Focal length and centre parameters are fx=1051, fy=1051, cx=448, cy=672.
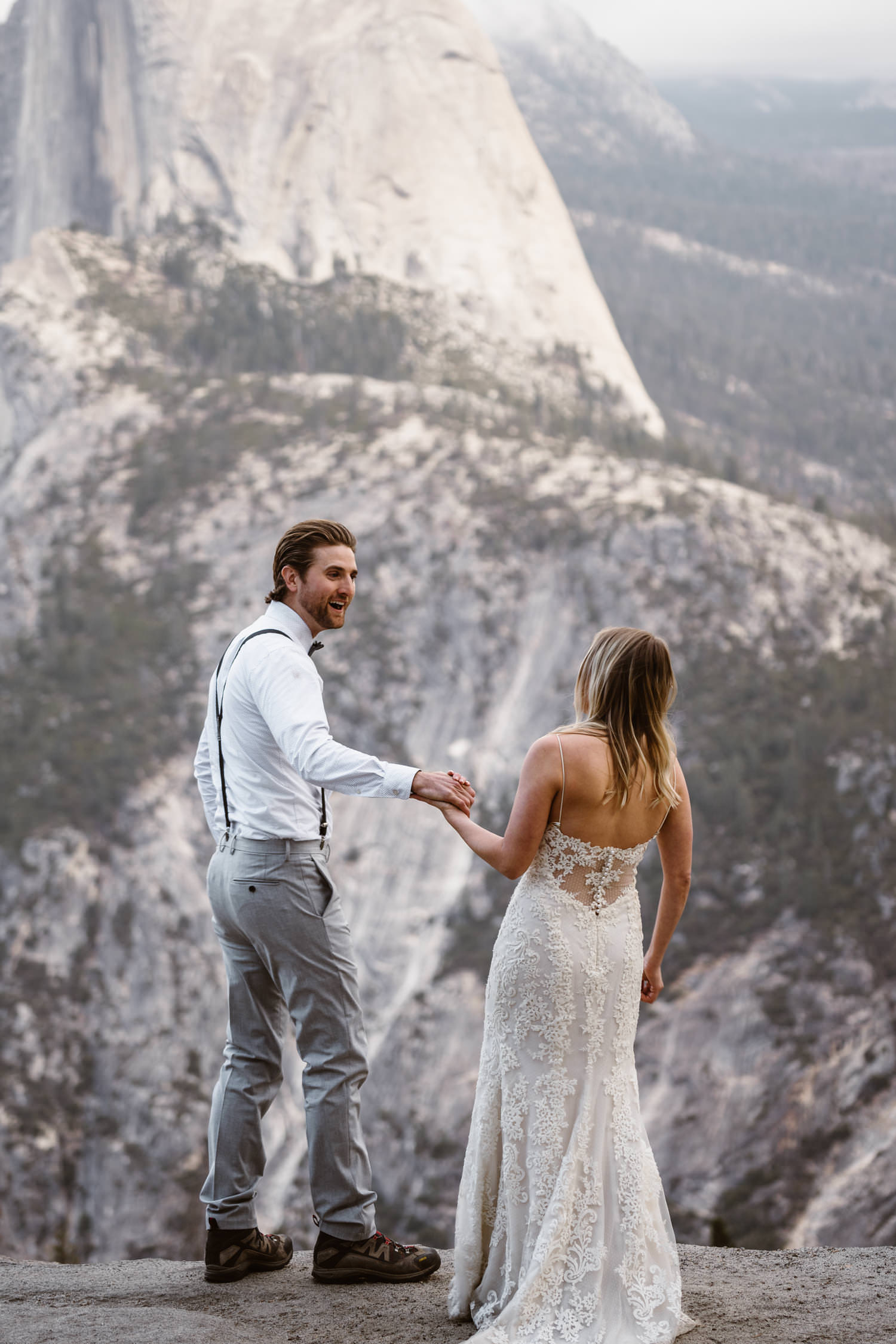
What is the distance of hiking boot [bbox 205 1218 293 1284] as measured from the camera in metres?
4.28

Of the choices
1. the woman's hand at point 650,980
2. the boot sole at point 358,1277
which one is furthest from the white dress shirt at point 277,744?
the boot sole at point 358,1277

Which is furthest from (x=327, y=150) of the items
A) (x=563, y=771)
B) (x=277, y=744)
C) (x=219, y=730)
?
(x=563, y=771)

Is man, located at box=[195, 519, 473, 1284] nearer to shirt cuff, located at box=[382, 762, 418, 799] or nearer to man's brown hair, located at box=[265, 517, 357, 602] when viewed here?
man's brown hair, located at box=[265, 517, 357, 602]

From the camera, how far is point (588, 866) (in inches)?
145

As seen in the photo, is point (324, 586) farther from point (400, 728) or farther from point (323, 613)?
point (400, 728)

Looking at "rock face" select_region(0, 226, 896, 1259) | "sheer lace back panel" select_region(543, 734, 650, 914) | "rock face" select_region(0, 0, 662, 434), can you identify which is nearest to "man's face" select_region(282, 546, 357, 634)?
"sheer lace back panel" select_region(543, 734, 650, 914)

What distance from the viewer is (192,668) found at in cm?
2998

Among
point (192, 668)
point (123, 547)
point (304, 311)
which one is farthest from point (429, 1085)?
point (304, 311)

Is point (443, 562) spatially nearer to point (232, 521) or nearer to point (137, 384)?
point (232, 521)

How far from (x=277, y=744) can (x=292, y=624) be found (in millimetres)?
499

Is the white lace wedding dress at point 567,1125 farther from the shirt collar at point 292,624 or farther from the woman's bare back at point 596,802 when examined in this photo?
the shirt collar at point 292,624

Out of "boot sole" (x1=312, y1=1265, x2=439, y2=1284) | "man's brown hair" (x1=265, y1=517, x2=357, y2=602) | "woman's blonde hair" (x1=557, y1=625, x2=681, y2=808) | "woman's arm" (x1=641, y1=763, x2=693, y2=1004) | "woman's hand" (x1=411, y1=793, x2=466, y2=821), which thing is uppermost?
"man's brown hair" (x1=265, y1=517, x2=357, y2=602)

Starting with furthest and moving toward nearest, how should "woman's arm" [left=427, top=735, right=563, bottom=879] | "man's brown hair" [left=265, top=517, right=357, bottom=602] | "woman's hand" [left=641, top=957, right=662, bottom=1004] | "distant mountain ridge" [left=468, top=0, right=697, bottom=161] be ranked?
"distant mountain ridge" [left=468, top=0, right=697, bottom=161]
"woman's hand" [left=641, top=957, right=662, bottom=1004]
"man's brown hair" [left=265, top=517, right=357, bottom=602]
"woman's arm" [left=427, top=735, right=563, bottom=879]

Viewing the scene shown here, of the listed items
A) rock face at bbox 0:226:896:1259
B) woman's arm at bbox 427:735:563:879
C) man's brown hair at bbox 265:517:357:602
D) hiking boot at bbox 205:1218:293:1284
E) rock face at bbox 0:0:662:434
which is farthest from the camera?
rock face at bbox 0:0:662:434
